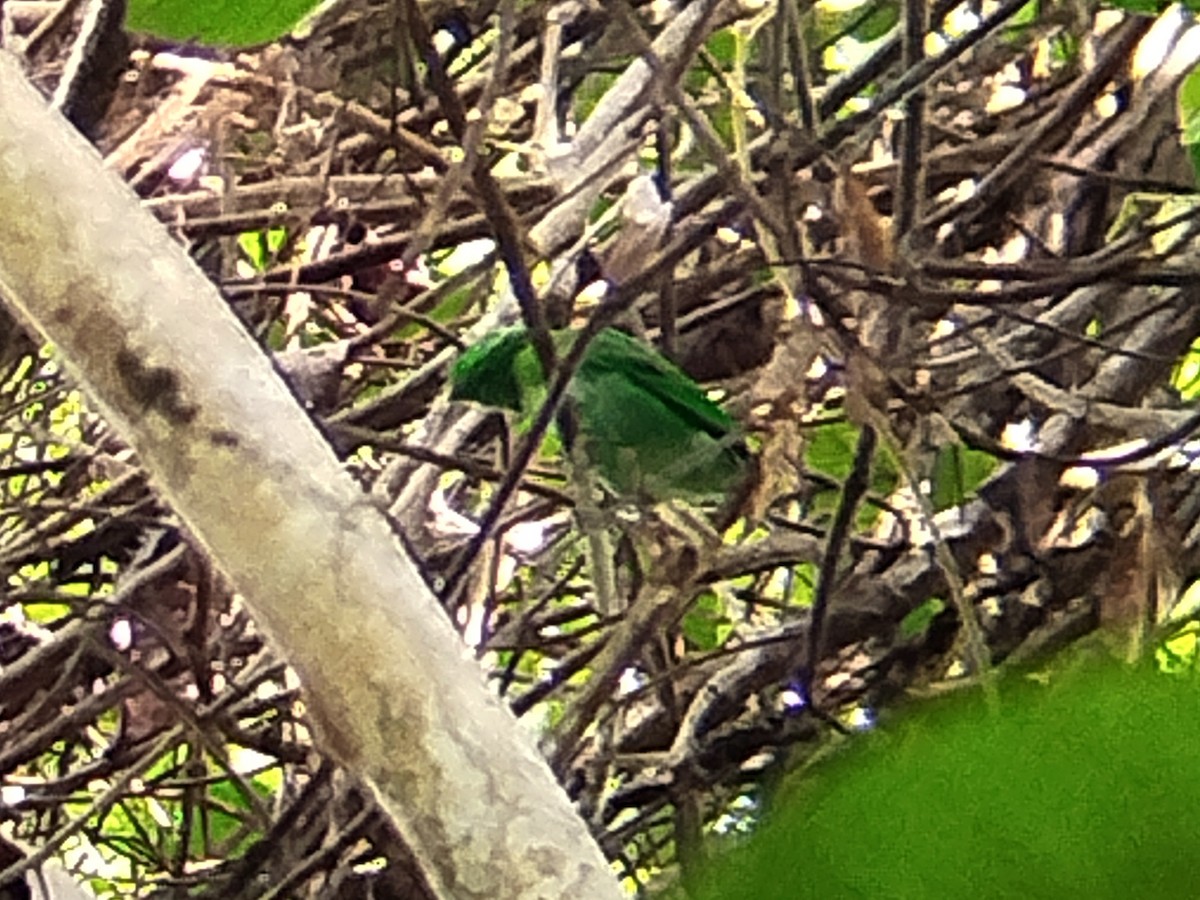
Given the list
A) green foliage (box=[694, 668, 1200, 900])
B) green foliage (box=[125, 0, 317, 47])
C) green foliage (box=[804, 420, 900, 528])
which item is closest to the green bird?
green foliage (box=[125, 0, 317, 47])

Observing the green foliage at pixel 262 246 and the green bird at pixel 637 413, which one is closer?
the green bird at pixel 637 413

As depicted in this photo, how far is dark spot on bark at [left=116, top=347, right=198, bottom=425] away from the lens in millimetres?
270

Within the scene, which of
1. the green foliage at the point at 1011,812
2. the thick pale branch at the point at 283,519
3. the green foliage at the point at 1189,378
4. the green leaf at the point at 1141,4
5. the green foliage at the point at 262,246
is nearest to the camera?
the green foliage at the point at 1011,812

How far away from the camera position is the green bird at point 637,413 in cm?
52

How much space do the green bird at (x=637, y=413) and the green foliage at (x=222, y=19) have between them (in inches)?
5.1

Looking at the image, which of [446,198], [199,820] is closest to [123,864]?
[199,820]

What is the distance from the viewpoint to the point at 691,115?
55 cm

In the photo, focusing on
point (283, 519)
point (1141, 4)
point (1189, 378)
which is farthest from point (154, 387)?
point (1189, 378)

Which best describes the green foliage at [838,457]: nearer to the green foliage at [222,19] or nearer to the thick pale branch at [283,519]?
the green foliage at [222,19]

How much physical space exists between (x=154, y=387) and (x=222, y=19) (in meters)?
0.24

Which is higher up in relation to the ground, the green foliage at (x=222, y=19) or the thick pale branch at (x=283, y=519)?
the green foliage at (x=222, y=19)

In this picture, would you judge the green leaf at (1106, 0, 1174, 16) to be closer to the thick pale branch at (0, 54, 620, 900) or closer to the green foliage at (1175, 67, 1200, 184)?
the green foliage at (1175, 67, 1200, 184)

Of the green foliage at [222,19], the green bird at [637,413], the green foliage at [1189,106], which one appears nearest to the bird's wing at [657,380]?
the green bird at [637,413]

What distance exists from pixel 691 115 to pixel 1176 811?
0.45 meters
